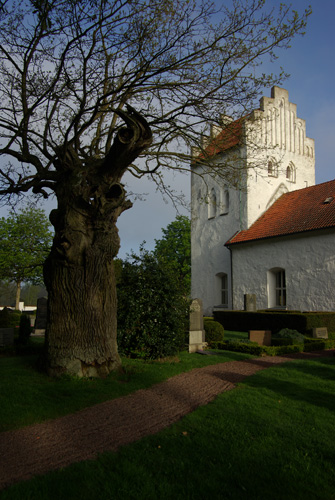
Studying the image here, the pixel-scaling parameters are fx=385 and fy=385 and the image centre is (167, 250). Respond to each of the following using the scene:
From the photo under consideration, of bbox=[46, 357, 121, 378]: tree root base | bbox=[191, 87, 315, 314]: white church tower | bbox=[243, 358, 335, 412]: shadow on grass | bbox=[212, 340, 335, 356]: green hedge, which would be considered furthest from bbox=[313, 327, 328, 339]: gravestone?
bbox=[46, 357, 121, 378]: tree root base

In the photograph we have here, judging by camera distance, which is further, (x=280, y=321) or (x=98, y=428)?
(x=280, y=321)

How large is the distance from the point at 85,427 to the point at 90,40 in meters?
6.70

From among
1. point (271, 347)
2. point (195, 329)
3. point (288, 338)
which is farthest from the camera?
point (288, 338)

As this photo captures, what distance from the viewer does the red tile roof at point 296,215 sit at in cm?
1866

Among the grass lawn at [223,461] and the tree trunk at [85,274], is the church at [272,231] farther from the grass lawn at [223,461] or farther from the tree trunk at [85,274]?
the grass lawn at [223,461]

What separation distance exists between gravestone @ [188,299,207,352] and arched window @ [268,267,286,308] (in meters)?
10.1

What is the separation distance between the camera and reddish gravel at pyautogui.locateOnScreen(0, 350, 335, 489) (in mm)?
3693

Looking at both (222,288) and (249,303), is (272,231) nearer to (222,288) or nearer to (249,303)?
(249,303)

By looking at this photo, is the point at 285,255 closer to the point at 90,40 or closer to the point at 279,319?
the point at 279,319

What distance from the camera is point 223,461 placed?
3629 millimetres

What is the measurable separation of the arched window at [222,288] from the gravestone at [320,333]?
10127mm

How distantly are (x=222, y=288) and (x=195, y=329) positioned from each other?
44.5 feet

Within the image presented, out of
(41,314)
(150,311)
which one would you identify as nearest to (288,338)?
(150,311)

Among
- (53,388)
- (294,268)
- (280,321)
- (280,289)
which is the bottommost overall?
(53,388)
